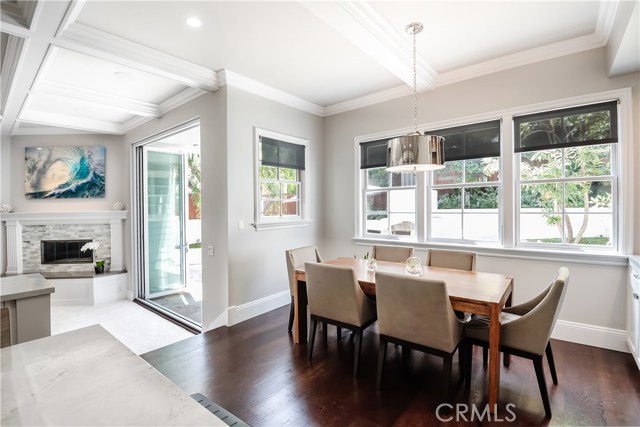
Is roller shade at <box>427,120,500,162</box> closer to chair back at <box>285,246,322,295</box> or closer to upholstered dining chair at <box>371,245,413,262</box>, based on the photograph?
upholstered dining chair at <box>371,245,413,262</box>

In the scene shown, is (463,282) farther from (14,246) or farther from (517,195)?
(14,246)

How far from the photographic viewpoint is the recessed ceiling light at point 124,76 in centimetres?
335

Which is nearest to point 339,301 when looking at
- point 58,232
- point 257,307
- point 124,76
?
point 257,307

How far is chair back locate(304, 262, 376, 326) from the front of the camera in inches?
99.7

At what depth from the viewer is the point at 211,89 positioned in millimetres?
3564

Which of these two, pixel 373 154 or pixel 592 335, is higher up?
pixel 373 154

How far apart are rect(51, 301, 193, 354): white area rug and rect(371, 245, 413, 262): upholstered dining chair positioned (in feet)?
7.83

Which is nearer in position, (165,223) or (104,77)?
(104,77)

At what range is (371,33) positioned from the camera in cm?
256

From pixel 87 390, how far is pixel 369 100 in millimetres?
4253

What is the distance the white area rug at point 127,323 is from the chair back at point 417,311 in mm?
2530

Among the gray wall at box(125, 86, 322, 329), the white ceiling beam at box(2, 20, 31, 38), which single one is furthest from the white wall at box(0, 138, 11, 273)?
the white ceiling beam at box(2, 20, 31, 38)

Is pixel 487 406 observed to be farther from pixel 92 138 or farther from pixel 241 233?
pixel 92 138

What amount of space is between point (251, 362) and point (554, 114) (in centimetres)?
372
